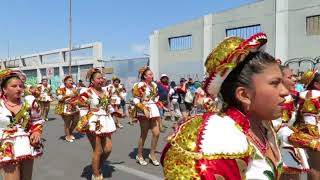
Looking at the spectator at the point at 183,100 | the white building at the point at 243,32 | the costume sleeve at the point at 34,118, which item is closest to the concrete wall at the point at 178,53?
the white building at the point at 243,32

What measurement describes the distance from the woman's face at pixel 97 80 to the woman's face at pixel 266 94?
5.38m

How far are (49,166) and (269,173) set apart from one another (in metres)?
6.90

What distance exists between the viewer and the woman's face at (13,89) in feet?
16.4

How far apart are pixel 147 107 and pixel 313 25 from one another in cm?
1373

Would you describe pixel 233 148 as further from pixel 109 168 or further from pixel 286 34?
pixel 286 34

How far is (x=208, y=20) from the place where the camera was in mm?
25516

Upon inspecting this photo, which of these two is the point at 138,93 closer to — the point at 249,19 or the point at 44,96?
the point at 44,96

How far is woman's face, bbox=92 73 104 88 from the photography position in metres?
7.09

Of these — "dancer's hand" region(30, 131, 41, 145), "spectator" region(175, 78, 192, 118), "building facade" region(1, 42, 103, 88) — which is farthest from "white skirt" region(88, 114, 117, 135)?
"building facade" region(1, 42, 103, 88)

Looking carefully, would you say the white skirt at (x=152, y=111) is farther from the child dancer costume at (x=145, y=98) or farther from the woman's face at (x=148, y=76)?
the woman's face at (x=148, y=76)

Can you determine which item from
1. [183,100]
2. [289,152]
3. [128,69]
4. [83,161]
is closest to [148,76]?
[83,161]

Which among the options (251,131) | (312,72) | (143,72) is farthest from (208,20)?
(251,131)

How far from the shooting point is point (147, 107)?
8203 mm

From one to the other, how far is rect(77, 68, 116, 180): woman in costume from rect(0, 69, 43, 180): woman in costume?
174 centimetres
